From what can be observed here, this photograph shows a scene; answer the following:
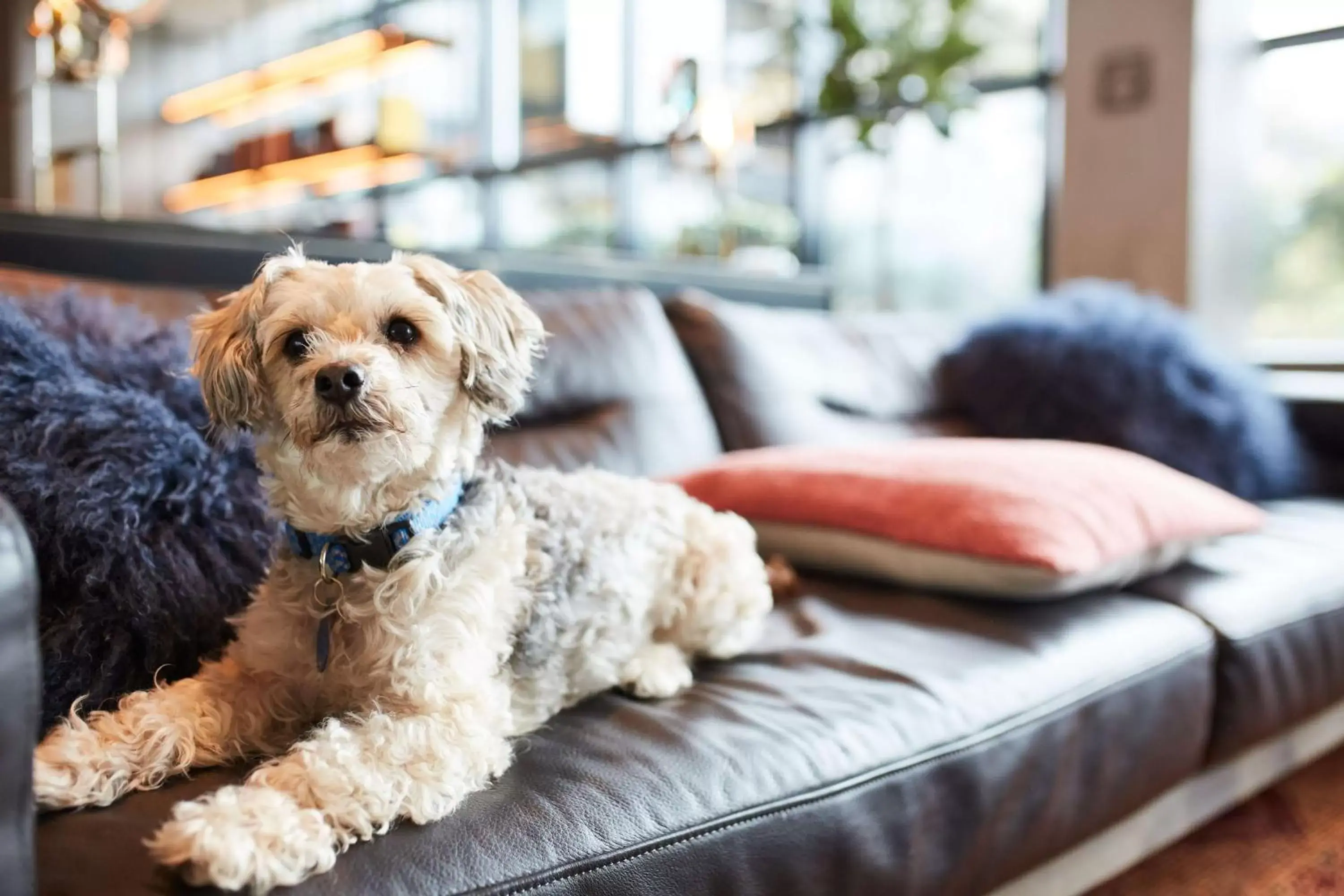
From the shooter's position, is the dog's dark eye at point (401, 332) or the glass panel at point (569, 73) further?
the glass panel at point (569, 73)

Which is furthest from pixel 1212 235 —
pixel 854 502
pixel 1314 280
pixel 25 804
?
pixel 25 804

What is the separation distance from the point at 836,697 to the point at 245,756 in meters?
0.76

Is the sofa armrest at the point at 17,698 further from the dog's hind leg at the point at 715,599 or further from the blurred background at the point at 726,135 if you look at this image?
the blurred background at the point at 726,135

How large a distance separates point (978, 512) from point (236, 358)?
1.26 meters

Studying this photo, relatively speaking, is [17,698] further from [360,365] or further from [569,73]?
[569,73]

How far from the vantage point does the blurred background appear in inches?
164

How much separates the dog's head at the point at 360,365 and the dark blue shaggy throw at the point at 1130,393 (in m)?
2.06

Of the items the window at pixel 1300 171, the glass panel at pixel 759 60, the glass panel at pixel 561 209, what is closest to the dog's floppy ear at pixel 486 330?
the window at pixel 1300 171

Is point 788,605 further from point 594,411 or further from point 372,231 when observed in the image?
point 372,231

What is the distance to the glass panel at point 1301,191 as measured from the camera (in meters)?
4.14

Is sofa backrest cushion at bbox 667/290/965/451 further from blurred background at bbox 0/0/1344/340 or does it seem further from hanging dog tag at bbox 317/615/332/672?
hanging dog tag at bbox 317/615/332/672

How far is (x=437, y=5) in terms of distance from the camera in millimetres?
7520

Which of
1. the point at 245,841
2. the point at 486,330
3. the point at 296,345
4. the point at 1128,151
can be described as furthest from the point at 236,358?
the point at 1128,151

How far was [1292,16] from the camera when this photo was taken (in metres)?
4.14
